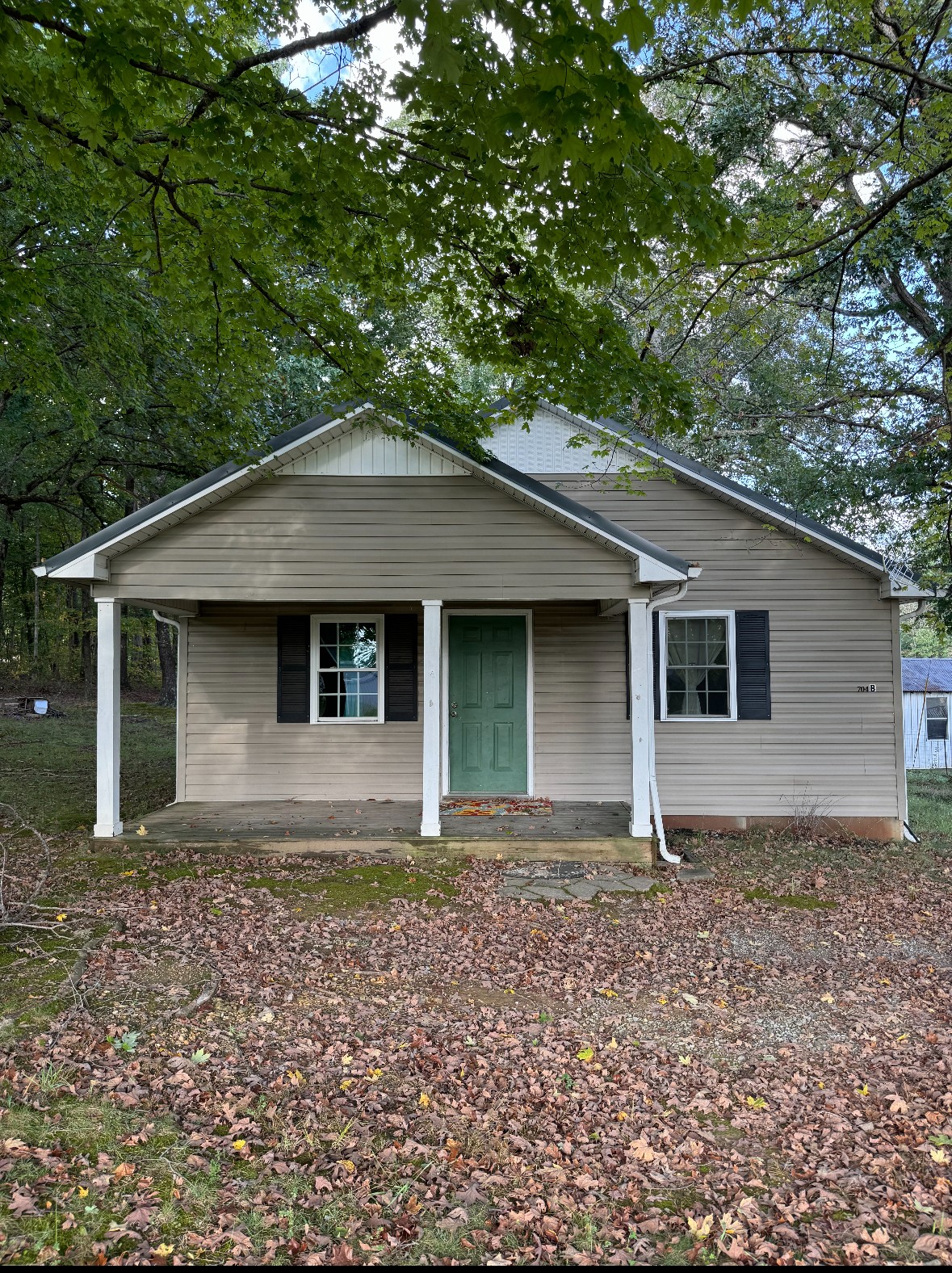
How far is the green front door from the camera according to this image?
886cm

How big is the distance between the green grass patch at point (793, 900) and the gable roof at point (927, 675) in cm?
1629

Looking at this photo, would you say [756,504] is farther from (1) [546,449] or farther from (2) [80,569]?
(2) [80,569]

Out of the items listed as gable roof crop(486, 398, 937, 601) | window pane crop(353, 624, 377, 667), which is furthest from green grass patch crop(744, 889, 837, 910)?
window pane crop(353, 624, 377, 667)

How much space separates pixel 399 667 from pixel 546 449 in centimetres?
333

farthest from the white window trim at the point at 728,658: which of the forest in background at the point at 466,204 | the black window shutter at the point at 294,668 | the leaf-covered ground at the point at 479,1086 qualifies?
the black window shutter at the point at 294,668

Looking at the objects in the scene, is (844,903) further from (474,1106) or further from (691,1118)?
(474,1106)

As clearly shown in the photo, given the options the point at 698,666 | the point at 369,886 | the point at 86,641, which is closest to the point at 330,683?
the point at 369,886

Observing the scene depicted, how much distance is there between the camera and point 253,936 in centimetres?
516

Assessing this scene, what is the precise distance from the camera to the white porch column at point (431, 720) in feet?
23.5

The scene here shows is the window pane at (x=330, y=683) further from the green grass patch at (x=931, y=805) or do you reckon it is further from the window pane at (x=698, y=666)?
the green grass patch at (x=931, y=805)

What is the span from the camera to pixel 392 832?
23.8 feet

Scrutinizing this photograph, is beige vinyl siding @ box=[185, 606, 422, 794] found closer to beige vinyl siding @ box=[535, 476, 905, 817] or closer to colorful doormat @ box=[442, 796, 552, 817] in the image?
colorful doormat @ box=[442, 796, 552, 817]

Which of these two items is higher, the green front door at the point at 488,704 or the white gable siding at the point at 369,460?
the white gable siding at the point at 369,460

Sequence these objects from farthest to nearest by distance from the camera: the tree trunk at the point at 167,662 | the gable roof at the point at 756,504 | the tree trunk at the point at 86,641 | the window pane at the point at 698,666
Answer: the tree trunk at the point at 86,641, the tree trunk at the point at 167,662, the window pane at the point at 698,666, the gable roof at the point at 756,504
